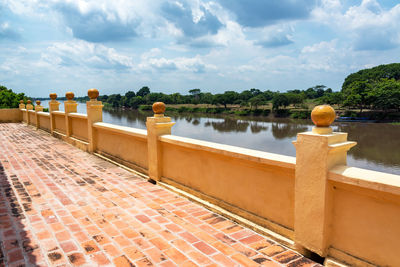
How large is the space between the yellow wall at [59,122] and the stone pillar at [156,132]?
718cm

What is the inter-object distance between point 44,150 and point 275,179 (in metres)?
8.16

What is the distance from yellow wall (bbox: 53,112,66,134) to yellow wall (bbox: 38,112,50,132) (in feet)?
4.20

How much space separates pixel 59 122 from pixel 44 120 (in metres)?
2.81

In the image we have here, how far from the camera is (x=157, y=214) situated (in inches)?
159

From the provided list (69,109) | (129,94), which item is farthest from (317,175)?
(129,94)

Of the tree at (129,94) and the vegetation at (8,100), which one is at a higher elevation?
the tree at (129,94)

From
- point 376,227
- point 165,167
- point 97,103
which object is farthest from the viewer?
point 97,103

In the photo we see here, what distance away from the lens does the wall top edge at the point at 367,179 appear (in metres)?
2.29

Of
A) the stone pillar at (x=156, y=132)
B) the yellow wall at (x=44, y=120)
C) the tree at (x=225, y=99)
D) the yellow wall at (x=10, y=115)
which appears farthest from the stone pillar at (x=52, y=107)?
the tree at (x=225, y=99)

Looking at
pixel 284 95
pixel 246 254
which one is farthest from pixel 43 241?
pixel 284 95

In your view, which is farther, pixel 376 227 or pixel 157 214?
pixel 157 214

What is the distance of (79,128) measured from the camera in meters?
9.77

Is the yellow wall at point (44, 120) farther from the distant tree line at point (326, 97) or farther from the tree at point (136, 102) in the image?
the tree at point (136, 102)

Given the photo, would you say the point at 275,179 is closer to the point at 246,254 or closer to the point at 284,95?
the point at 246,254
